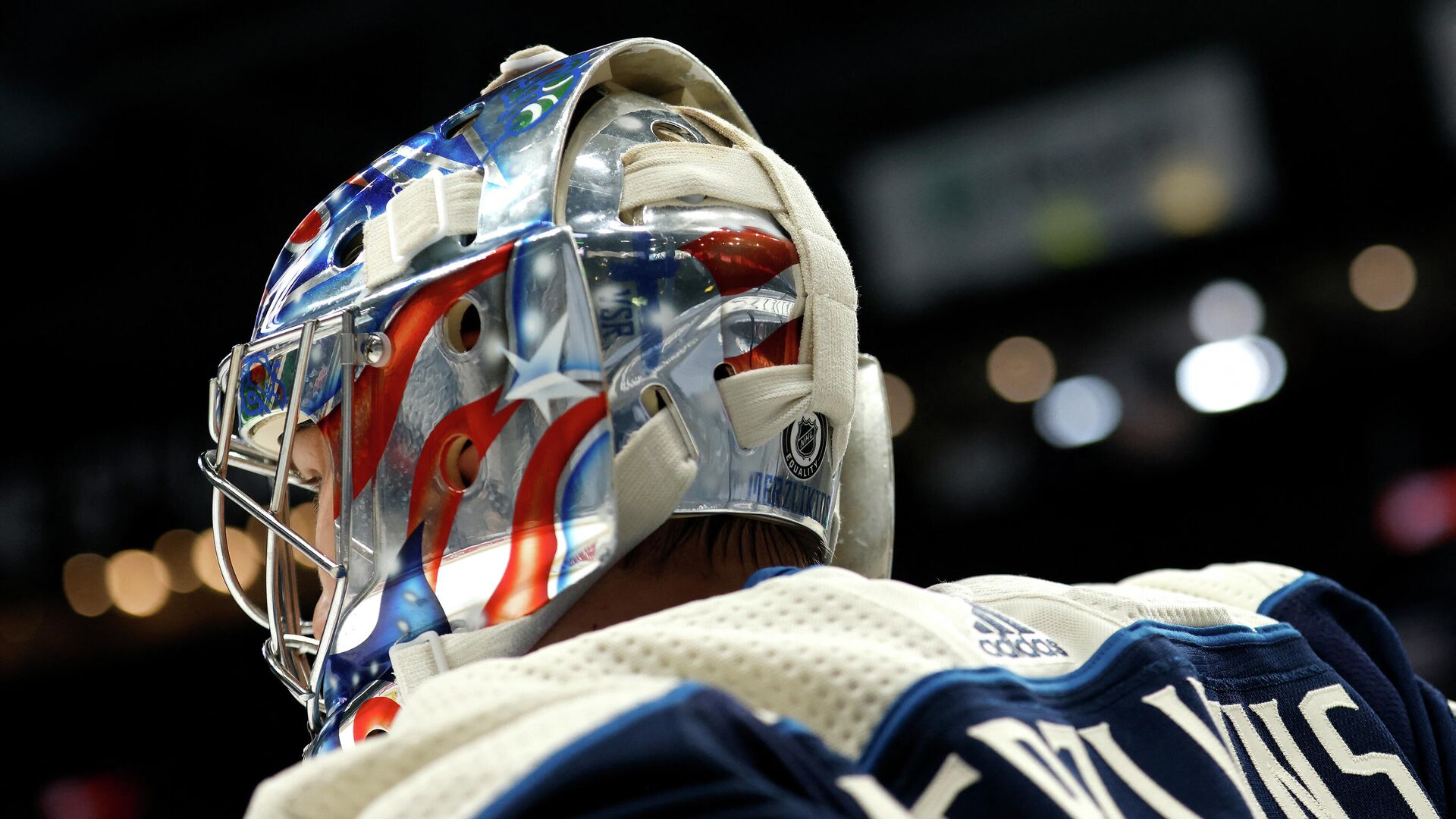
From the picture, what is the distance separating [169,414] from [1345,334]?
13.7ft

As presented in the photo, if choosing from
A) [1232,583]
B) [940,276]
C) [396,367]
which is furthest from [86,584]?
[1232,583]

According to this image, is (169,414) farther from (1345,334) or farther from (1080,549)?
(1345,334)

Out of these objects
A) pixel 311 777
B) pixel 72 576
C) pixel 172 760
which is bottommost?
pixel 172 760

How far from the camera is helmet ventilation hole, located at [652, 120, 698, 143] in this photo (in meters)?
1.03

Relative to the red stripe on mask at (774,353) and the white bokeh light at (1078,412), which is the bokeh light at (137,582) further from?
the red stripe on mask at (774,353)

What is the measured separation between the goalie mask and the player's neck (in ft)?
0.05

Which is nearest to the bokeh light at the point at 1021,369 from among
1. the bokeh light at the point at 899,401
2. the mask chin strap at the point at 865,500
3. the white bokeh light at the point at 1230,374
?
the bokeh light at the point at 899,401

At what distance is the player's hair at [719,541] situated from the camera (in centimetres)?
91

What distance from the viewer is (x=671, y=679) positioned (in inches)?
23.5

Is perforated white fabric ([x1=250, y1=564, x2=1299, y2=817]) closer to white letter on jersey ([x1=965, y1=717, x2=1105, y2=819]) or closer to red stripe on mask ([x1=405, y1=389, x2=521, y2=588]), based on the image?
white letter on jersey ([x1=965, y1=717, x2=1105, y2=819])

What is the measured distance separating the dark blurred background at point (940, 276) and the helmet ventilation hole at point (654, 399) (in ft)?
6.93

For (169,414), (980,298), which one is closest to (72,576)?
(169,414)

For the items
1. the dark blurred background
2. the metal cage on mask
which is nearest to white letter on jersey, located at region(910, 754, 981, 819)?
the metal cage on mask

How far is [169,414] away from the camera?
3715 millimetres
